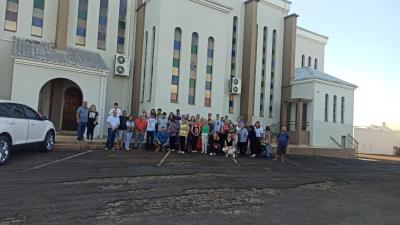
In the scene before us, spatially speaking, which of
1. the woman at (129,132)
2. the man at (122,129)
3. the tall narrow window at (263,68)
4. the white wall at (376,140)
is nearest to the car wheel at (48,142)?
the man at (122,129)

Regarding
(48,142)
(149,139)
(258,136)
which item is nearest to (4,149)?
(48,142)

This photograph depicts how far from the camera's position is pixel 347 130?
98.8 ft

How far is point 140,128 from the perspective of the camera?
52.2 feet

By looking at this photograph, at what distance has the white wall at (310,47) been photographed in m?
35.8

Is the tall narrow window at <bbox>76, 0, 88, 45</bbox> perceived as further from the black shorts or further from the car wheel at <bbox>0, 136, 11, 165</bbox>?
the black shorts

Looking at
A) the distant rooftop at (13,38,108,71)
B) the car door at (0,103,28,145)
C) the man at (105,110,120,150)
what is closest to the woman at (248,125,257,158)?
the man at (105,110,120,150)

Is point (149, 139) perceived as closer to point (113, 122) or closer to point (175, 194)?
point (113, 122)

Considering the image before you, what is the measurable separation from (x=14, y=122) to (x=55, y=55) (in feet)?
32.8

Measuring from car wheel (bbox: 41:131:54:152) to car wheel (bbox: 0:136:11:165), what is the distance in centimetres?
228

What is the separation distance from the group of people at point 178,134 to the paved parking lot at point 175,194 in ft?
8.85

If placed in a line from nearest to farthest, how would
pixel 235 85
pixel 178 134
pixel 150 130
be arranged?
pixel 150 130 → pixel 178 134 → pixel 235 85

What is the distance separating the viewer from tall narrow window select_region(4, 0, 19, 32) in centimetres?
1964

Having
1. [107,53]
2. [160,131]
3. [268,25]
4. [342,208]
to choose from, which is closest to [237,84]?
[268,25]

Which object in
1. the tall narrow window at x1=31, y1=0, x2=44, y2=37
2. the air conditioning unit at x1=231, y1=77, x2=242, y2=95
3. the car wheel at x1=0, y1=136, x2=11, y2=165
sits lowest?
the car wheel at x1=0, y1=136, x2=11, y2=165
